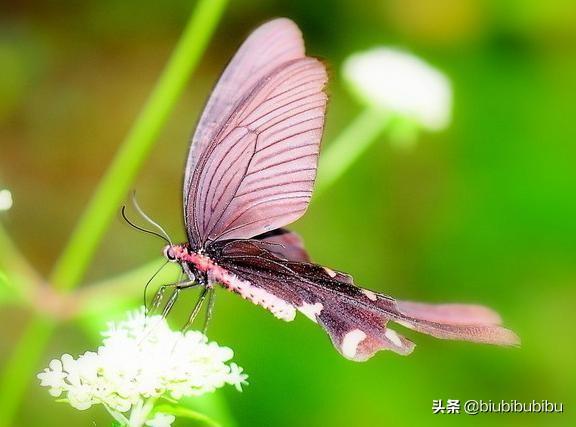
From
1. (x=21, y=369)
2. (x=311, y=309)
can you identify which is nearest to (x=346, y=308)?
(x=311, y=309)

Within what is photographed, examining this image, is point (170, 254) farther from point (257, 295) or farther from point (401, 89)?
point (401, 89)

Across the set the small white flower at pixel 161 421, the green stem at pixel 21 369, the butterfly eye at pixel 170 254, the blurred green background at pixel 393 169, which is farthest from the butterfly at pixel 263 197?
the blurred green background at pixel 393 169

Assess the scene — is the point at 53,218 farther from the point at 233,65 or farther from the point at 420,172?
the point at 233,65

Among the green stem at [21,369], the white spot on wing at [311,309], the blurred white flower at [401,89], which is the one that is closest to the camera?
the white spot on wing at [311,309]

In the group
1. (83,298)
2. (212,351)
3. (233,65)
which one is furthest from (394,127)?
(212,351)

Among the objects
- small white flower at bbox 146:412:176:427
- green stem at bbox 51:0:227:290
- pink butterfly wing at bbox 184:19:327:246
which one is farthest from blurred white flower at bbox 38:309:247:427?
green stem at bbox 51:0:227:290

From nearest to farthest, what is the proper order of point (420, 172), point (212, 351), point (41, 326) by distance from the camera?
point (212, 351)
point (41, 326)
point (420, 172)

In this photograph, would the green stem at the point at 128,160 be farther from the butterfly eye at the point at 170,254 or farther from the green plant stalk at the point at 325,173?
the butterfly eye at the point at 170,254

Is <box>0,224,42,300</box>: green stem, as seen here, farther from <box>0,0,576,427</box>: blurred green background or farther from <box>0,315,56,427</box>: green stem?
<box>0,0,576,427</box>: blurred green background
